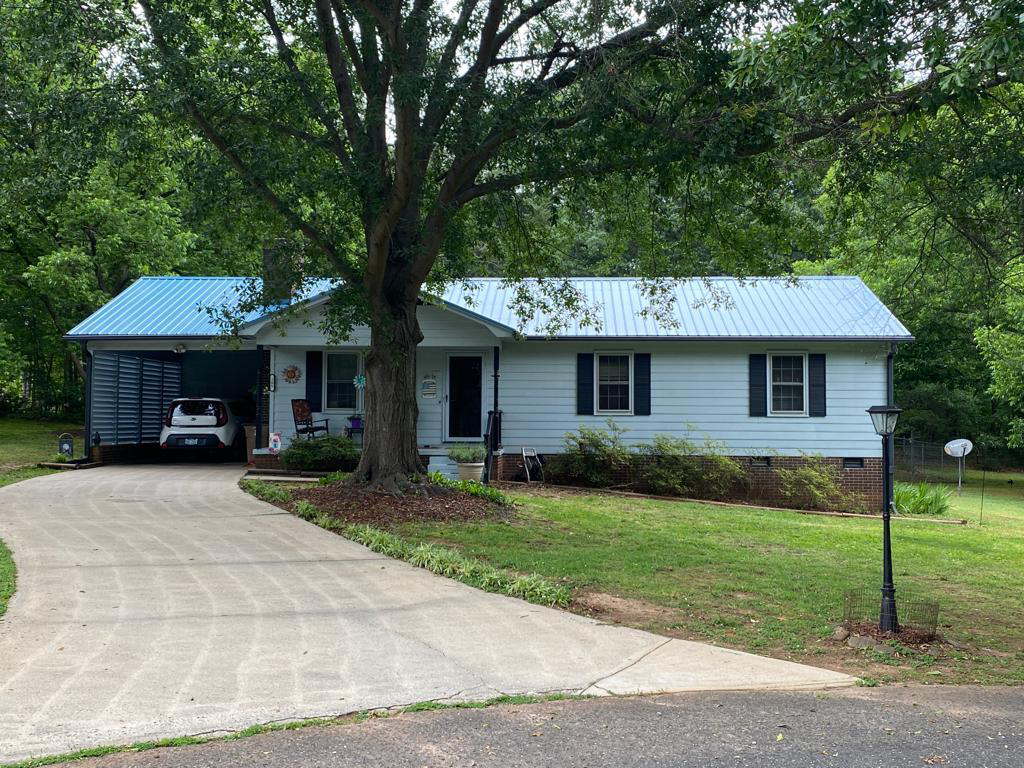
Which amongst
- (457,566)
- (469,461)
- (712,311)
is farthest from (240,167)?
(712,311)

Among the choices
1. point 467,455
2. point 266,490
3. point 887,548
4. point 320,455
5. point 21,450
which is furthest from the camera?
point 21,450

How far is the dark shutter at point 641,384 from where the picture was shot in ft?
59.5

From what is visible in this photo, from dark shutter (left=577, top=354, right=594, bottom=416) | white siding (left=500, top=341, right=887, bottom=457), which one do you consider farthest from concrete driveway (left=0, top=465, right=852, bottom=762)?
dark shutter (left=577, top=354, right=594, bottom=416)

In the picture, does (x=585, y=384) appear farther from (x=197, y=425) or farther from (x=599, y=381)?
(x=197, y=425)

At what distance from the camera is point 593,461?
17.0 m

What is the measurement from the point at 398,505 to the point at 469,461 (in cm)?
410

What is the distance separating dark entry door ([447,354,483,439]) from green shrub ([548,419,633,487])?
2173 mm

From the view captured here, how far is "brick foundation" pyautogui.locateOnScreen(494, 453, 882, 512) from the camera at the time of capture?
17641 mm

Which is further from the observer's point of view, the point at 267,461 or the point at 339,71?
the point at 267,461

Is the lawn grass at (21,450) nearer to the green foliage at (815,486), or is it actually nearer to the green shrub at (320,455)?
the green shrub at (320,455)

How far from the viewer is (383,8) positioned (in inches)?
398

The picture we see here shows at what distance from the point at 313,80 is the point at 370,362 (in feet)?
13.4

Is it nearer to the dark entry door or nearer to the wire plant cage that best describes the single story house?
the dark entry door

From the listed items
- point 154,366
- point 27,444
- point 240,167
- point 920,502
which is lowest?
point 920,502
